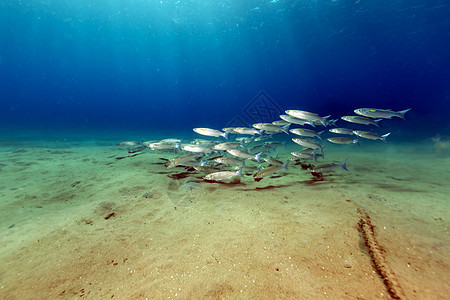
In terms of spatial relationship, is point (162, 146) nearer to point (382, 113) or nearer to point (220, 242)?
point (220, 242)

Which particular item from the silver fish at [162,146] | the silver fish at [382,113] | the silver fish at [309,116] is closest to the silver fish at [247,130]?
the silver fish at [309,116]

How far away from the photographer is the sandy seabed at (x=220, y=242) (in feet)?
7.29

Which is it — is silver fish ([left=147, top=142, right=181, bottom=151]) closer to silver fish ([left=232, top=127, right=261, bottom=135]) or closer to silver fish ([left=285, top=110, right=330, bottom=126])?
silver fish ([left=232, top=127, right=261, bottom=135])

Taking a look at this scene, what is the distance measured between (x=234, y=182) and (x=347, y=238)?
Result: 13.9 ft

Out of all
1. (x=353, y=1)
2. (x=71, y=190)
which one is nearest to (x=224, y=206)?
(x=71, y=190)

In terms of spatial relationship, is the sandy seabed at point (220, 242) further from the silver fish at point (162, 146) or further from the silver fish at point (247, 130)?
the silver fish at point (247, 130)

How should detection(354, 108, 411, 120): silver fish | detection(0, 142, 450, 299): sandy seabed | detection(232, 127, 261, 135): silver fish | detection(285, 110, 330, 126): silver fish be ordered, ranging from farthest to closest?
1. detection(232, 127, 261, 135): silver fish
2. detection(285, 110, 330, 126): silver fish
3. detection(354, 108, 411, 120): silver fish
4. detection(0, 142, 450, 299): sandy seabed

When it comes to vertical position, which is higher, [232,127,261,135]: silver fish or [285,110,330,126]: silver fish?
[285,110,330,126]: silver fish

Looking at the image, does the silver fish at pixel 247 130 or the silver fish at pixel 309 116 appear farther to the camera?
the silver fish at pixel 247 130

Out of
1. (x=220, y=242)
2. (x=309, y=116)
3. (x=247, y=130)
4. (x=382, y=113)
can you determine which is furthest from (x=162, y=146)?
(x=382, y=113)

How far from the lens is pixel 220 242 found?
10.0ft

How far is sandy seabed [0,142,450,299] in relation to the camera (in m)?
2.22

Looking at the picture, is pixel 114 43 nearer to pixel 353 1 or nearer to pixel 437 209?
pixel 353 1

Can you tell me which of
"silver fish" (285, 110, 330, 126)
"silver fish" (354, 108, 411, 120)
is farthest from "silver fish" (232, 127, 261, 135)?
"silver fish" (354, 108, 411, 120)
